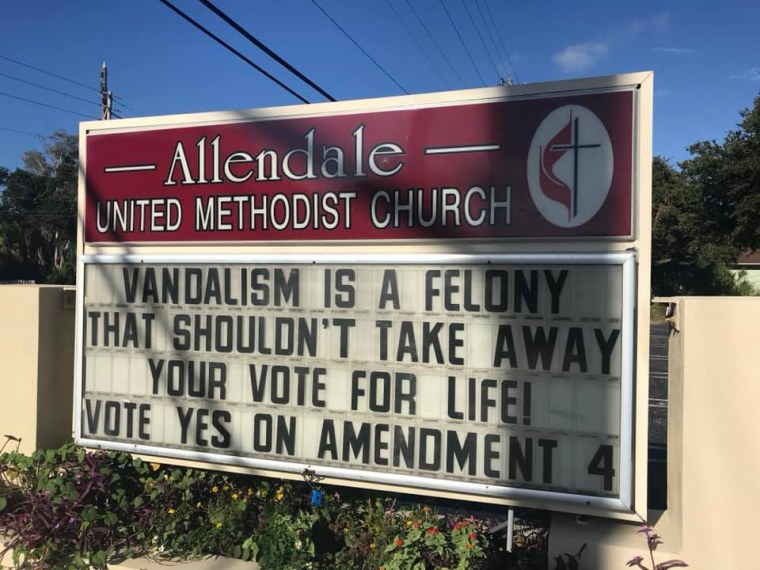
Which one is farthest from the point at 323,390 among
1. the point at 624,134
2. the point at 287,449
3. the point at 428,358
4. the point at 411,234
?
the point at 624,134

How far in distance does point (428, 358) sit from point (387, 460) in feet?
2.64

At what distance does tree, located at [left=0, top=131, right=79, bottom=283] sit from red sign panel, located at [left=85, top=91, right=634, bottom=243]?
Result: 6980 centimetres

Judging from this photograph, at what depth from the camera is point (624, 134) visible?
356 centimetres

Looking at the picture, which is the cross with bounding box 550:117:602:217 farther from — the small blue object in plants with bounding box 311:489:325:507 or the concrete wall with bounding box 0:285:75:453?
the concrete wall with bounding box 0:285:75:453

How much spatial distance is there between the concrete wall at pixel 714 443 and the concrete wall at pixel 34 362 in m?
4.60

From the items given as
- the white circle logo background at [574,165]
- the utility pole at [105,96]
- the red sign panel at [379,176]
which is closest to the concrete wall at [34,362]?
the red sign panel at [379,176]

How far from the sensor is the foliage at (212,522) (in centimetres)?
378

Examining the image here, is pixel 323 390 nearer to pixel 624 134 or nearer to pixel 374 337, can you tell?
pixel 374 337

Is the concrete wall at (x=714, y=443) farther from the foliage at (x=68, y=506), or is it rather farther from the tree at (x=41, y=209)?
the tree at (x=41, y=209)

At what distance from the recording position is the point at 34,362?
502 cm

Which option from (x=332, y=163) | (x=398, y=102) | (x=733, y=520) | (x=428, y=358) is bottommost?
(x=733, y=520)

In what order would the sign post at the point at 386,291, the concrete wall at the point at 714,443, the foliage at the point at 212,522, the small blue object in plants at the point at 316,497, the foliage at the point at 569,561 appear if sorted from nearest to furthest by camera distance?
the concrete wall at the point at 714,443, the foliage at the point at 569,561, the sign post at the point at 386,291, the foliage at the point at 212,522, the small blue object in plants at the point at 316,497

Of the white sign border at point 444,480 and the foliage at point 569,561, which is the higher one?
the white sign border at point 444,480

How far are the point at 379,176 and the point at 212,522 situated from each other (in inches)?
115
